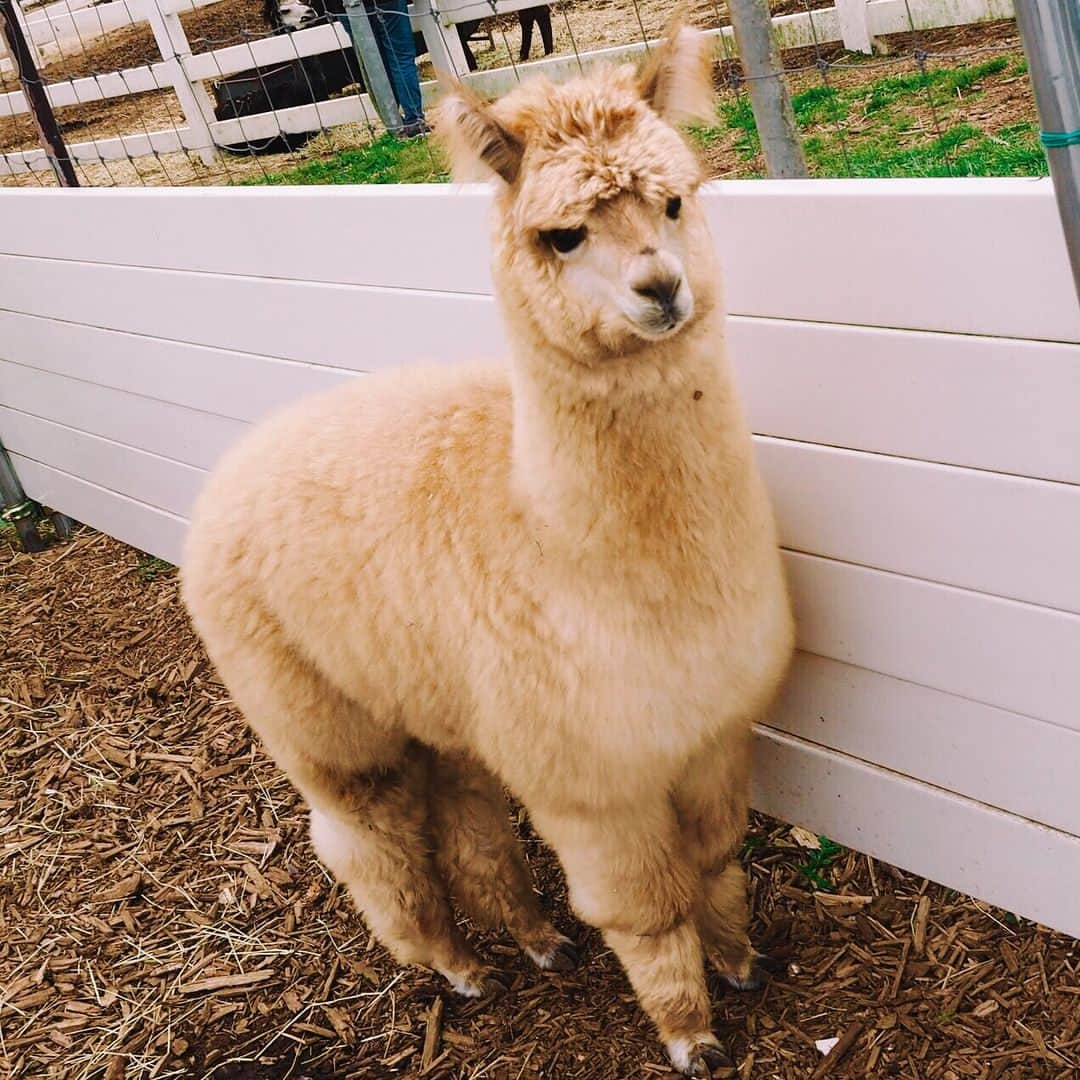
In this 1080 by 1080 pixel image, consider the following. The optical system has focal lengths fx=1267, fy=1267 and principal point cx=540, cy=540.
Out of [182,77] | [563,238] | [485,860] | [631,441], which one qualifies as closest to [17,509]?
[182,77]

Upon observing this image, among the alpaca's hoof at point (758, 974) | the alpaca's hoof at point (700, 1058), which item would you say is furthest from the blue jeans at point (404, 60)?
the alpaca's hoof at point (700, 1058)

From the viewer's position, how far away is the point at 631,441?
6.81 feet

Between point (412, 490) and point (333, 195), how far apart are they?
1.11 meters

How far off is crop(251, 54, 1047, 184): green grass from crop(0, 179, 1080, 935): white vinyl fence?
16.1 inches

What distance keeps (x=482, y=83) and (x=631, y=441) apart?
3.74 meters

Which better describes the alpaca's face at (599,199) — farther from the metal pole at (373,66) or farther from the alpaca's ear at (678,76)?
the metal pole at (373,66)

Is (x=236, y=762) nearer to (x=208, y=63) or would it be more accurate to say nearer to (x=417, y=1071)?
(x=417, y=1071)

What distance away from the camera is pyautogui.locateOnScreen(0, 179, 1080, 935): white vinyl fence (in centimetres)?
208

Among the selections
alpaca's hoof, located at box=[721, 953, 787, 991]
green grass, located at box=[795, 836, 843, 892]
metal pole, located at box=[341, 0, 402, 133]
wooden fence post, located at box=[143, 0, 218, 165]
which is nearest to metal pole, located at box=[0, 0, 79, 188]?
metal pole, located at box=[341, 0, 402, 133]

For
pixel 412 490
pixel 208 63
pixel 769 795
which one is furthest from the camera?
pixel 208 63

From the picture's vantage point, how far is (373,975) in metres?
3.22

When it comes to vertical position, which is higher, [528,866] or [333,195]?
[333,195]

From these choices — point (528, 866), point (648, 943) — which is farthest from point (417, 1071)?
point (648, 943)

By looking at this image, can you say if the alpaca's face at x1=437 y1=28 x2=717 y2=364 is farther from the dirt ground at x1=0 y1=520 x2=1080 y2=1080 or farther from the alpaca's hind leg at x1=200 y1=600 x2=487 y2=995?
the dirt ground at x1=0 y1=520 x2=1080 y2=1080
